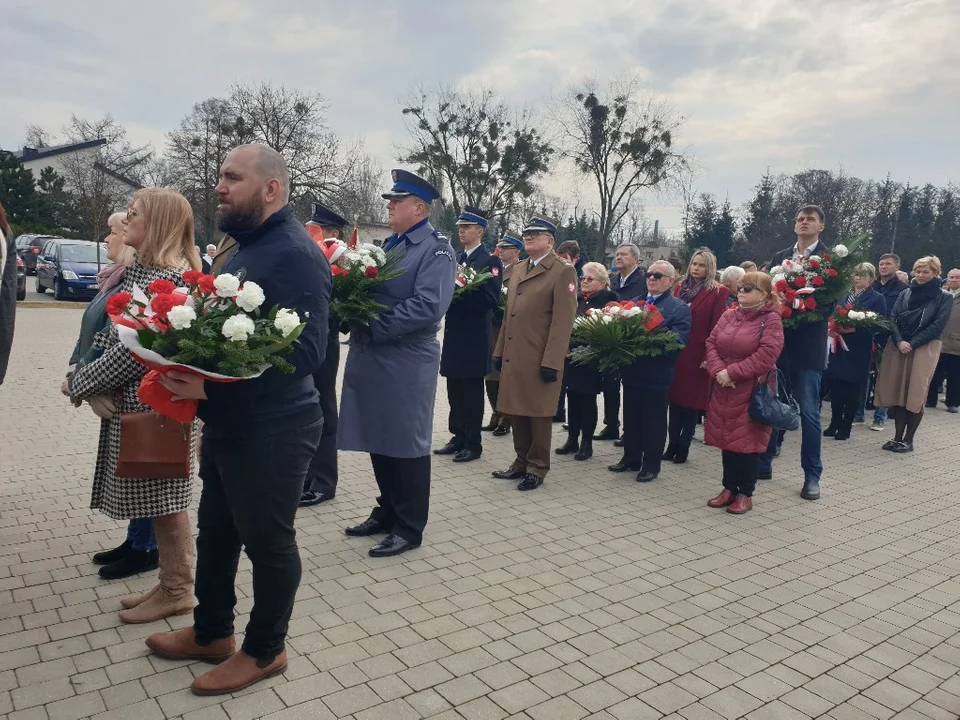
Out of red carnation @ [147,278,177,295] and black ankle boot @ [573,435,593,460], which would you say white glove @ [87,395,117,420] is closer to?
red carnation @ [147,278,177,295]

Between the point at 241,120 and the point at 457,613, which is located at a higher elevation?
the point at 241,120

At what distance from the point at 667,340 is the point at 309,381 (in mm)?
4172

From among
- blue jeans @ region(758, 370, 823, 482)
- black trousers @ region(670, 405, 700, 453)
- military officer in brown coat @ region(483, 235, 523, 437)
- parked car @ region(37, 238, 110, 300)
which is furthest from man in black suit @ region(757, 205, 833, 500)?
parked car @ region(37, 238, 110, 300)

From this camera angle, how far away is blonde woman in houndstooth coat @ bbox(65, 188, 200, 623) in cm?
368

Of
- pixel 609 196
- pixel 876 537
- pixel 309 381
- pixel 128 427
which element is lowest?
pixel 876 537

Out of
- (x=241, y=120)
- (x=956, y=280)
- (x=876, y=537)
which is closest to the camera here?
(x=876, y=537)

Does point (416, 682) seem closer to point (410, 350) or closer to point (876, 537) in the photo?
point (410, 350)

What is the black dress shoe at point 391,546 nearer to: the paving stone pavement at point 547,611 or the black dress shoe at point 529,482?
the paving stone pavement at point 547,611

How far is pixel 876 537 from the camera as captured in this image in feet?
18.7

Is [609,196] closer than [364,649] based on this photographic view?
No

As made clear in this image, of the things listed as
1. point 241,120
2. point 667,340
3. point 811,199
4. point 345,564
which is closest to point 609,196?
point 241,120

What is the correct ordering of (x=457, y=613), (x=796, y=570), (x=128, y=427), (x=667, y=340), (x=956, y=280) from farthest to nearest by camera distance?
(x=956, y=280)
(x=667, y=340)
(x=796, y=570)
(x=457, y=613)
(x=128, y=427)

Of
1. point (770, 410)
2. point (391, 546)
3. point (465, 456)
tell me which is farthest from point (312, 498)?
point (770, 410)

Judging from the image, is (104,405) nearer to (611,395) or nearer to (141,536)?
(141,536)
